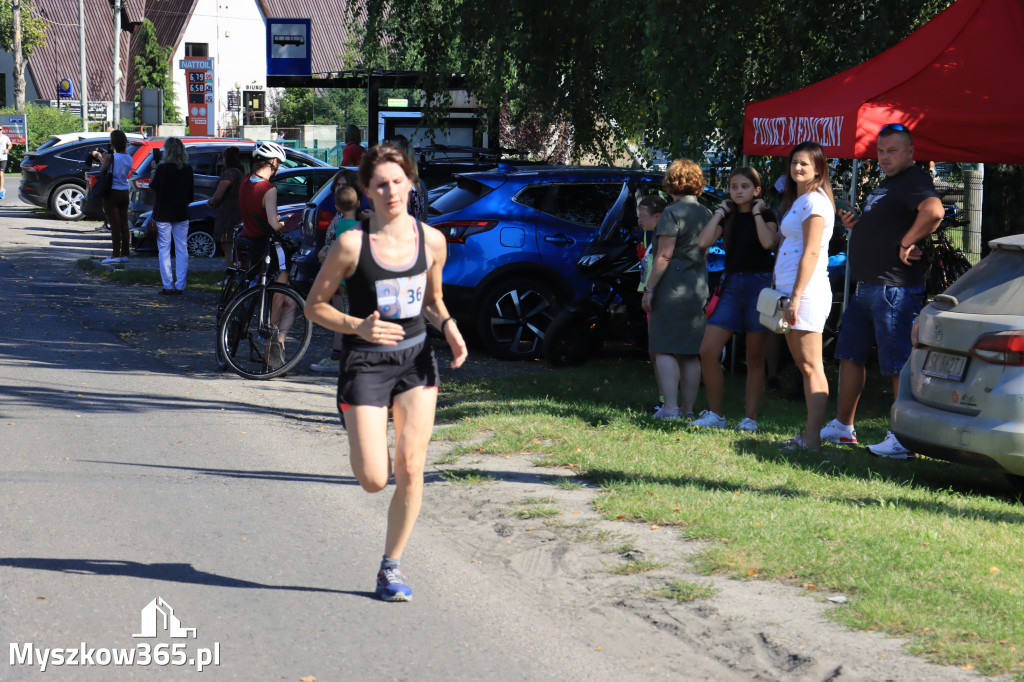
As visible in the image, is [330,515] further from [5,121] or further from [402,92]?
[5,121]

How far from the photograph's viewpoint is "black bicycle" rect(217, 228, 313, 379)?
1058cm

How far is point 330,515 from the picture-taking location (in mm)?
6559

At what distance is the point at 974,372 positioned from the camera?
6691mm

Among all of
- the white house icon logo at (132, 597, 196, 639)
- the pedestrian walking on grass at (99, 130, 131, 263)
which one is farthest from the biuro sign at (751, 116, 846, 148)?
the pedestrian walking on grass at (99, 130, 131, 263)

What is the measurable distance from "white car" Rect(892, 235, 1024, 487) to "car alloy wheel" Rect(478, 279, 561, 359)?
5085 mm

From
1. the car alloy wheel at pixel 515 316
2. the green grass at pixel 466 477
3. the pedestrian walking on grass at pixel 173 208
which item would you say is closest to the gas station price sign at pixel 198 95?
the pedestrian walking on grass at pixel 173 208

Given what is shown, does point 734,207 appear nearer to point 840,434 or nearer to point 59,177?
point 840,434

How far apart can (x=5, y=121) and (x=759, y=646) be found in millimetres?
53144

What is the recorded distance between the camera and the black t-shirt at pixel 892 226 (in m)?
7.72

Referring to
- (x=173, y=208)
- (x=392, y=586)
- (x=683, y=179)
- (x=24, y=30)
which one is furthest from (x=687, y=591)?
(x=24, y=30)

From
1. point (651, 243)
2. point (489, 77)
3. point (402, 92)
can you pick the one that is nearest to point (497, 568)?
point (651, 243)

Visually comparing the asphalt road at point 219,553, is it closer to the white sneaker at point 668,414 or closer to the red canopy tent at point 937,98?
the white sneaker at point 668,414

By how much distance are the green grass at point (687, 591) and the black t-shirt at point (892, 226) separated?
3201 mm

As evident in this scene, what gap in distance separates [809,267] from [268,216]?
17.2 ft
